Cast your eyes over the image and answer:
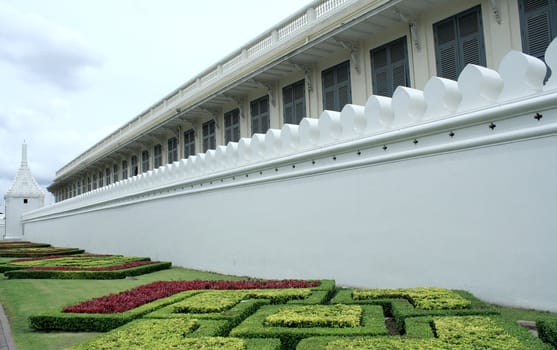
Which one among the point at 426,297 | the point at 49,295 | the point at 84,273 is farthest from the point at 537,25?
the point at 84,273

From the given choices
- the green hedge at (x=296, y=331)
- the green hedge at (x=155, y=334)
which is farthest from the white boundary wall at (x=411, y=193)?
the green hedge at (x=155, y=334)

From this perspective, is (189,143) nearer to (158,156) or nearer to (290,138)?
(158,156)

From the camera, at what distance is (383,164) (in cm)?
762

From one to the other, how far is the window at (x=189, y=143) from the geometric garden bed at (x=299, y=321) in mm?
14773

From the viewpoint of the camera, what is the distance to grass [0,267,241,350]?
5.50 metres

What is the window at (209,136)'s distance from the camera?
784 inches

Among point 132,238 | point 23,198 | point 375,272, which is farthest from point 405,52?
point 23,198

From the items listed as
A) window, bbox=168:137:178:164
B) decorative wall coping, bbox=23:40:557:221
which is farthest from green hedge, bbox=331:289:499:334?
window, bbox=168:137:178:164

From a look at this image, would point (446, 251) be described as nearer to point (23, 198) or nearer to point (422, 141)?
point (422, 141)

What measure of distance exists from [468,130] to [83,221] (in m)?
20.8

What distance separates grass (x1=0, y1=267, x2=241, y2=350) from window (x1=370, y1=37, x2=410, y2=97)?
19.6ft

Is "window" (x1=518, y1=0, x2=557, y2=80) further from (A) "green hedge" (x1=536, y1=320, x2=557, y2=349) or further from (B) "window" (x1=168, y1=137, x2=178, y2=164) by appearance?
(B) "window" (x1=168, y1=137, x2=178, y2=164)

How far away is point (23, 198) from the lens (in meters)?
44.1

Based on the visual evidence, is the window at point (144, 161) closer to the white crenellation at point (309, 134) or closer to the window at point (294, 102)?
the window at point (294, 102)
